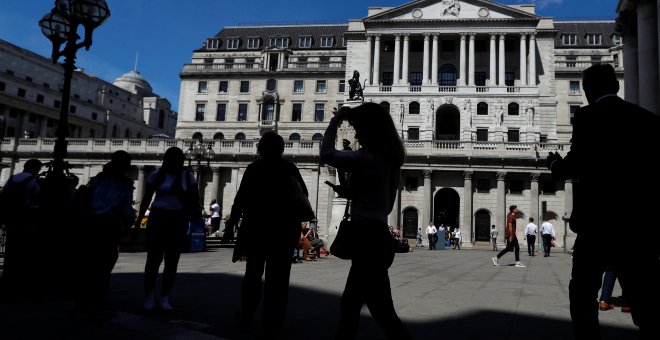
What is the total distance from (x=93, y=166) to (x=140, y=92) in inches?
2532

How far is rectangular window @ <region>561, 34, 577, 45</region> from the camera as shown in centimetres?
6544

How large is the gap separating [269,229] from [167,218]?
1805 mm

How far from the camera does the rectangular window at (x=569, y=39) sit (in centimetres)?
6544

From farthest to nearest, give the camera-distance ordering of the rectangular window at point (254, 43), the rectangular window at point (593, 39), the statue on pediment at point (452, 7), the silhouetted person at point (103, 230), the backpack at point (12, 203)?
the rectangular window at point (254, 43) → the rectangular window at point (593, 39) → the statue on pediment at point (452, 7) → the backpack at point (12, 203) → the silhouetted person at point (103, 230)

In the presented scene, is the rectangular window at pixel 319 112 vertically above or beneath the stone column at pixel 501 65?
beneath

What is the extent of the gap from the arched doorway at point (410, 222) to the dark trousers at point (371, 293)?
38.5 m

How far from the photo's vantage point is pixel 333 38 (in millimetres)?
69562

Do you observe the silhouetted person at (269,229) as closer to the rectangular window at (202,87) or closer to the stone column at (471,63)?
the stone column at (471,63)

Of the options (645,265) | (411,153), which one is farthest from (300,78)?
A: (645,265)

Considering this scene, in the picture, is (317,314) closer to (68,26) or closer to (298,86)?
(68,26)

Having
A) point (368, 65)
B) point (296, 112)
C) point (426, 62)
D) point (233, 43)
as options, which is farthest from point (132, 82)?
point (426, 62)

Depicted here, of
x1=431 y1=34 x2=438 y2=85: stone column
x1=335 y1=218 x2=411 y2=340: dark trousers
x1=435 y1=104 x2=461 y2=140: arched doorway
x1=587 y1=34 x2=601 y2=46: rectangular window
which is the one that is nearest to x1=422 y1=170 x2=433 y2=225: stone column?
x1=435 y1=104 x2=461 y2=140: arched doorway

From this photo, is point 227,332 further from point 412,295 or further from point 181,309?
point 412,295

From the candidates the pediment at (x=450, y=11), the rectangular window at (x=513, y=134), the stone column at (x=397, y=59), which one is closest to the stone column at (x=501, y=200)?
the rectangular window at (x=513, y=134)
